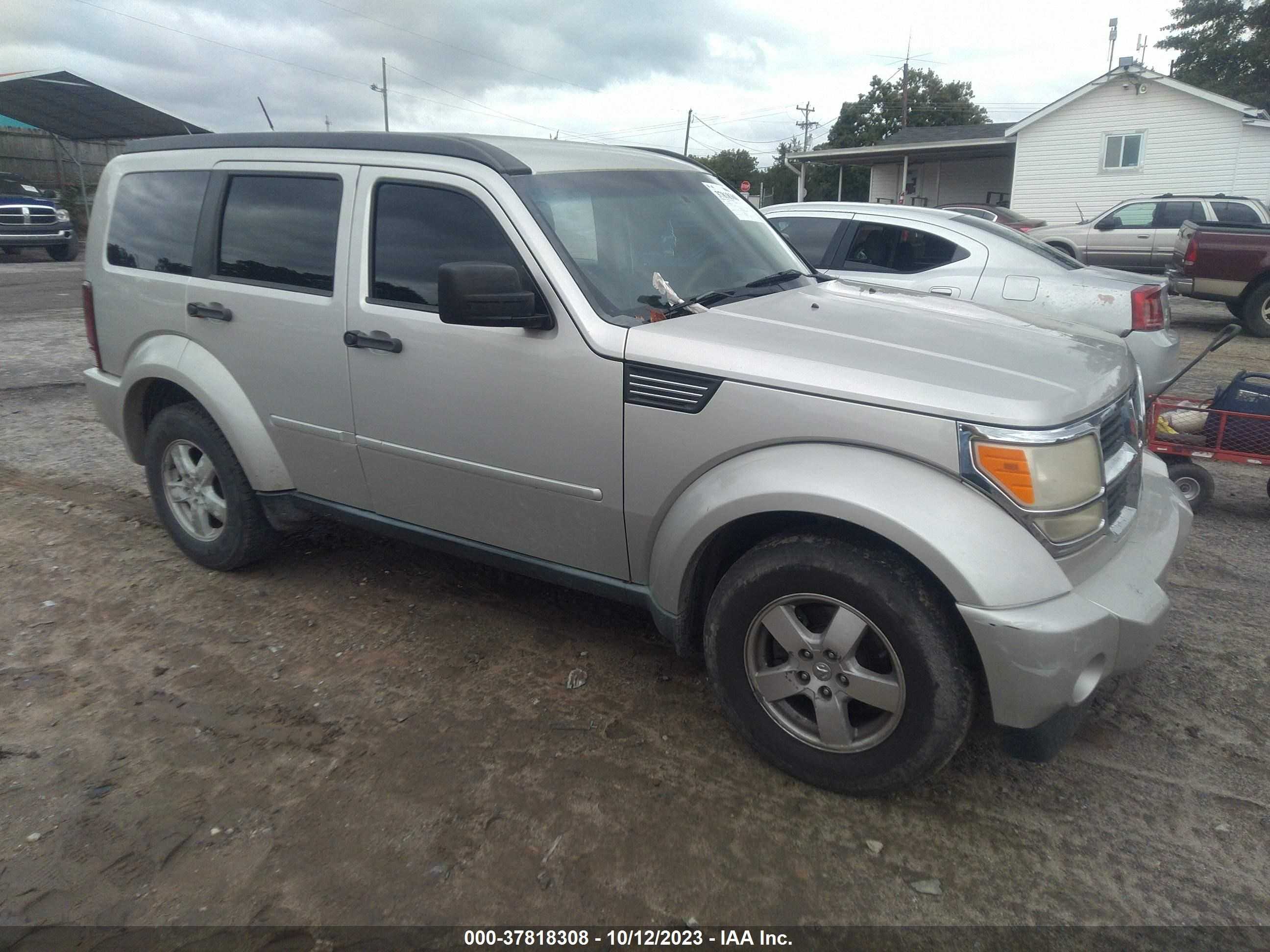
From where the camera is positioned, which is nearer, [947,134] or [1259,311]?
[1259,311]

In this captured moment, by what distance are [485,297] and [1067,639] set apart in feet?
6.51

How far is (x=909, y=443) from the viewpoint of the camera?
8.36 feet

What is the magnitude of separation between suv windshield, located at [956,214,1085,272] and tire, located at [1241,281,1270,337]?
703 centimetres

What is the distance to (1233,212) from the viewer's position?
1656 centimetres

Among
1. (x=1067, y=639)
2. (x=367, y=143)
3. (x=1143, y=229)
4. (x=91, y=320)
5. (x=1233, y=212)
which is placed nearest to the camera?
(x=1067, y=639)

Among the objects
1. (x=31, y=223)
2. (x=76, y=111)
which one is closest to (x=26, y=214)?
(x=31, y=223)

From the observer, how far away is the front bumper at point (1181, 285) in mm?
12547

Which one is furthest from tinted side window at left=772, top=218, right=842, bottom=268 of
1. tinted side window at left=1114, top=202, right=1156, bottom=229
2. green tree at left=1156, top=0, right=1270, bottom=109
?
green tree at left=1156, top=0, right=1270, bottom=109

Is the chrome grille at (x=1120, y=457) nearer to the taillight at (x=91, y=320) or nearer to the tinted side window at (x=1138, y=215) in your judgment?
the taillight at (x=91, y=320)

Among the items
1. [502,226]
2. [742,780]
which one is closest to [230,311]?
[502,226]

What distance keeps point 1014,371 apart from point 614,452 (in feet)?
4.12

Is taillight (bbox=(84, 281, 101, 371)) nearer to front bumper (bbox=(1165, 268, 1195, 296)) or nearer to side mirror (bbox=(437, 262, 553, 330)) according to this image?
side mirror (bbox=(437, 262, 553, 330))

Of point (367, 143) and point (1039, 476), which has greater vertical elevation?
point (367, 143)

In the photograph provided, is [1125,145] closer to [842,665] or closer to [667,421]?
[667,421]
